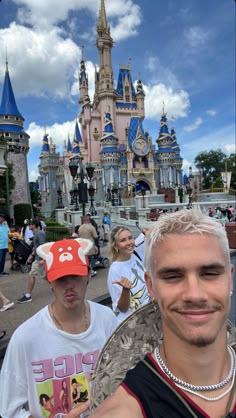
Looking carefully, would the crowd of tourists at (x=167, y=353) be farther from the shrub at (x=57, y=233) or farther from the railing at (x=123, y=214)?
the railing at (x=123, y=214)

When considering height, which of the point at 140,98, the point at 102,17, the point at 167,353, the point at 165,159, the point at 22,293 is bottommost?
the point at 22,293

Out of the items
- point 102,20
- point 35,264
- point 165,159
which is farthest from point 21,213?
point 102,20

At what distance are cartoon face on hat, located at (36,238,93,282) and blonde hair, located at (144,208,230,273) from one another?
2.03 ft

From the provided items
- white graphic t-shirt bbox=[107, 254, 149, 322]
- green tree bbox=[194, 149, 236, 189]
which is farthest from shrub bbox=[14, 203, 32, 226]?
green tree bbox=[194, 149, 236, 189]

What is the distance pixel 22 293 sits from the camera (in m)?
6.90

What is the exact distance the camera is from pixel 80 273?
1599mm

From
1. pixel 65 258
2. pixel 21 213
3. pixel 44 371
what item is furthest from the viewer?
pixel 21 213

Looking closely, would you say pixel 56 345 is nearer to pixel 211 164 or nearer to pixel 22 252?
pixel 22 252

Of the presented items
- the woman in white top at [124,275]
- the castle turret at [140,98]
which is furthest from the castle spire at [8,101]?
the woman in white top at [124,275]

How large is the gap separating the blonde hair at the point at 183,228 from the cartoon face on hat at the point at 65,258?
62 centimetres

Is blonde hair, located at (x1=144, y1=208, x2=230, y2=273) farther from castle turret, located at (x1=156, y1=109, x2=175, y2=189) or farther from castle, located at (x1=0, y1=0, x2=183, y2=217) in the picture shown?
castle turret, located at (x1=156, y1=109, x2=175, y2=189)

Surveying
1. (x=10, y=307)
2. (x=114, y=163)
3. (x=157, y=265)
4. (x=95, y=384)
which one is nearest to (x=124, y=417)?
(x=95, y=384)

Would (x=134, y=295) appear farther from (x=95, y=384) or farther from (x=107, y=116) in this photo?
(x=107, y=116)

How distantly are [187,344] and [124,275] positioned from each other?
1859 mm
